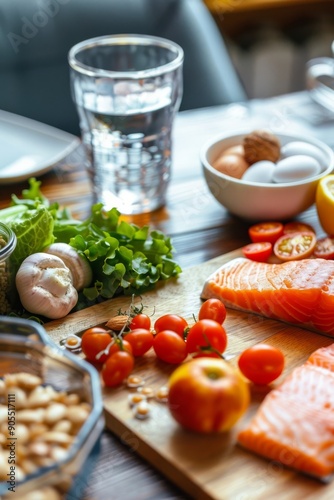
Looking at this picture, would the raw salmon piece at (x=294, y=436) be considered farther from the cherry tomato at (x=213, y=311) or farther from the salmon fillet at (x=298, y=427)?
the cherry tomato at (x=213, y=311)

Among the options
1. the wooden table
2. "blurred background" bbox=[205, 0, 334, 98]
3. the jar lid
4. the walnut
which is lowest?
"blurred background" bbox=[205, 0, 334, 98]

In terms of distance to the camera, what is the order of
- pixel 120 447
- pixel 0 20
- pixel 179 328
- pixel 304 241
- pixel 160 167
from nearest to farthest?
pixel 120 447, pixel 179 328, pixel 304 241, pixel 160 167, pixel 0 20

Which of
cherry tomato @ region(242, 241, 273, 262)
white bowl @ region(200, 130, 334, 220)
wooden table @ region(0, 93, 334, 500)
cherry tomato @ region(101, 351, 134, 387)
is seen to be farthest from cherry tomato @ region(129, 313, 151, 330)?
white bowl @ region(200, 130, 334, 220)

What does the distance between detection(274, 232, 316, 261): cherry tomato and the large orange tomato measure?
21.5 inches

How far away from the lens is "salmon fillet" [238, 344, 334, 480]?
103 cm

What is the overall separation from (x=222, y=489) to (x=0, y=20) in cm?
204

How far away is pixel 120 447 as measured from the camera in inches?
44.3

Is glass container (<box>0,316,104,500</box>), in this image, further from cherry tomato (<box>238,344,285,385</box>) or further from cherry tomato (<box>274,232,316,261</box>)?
cherry tomato (<box>274,232,316,261</box>)

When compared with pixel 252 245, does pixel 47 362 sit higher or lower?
higher

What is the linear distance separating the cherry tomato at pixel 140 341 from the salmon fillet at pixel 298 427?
9.7 inches

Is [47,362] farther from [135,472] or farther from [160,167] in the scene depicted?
[160,167]

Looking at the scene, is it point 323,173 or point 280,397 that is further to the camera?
point 323,173

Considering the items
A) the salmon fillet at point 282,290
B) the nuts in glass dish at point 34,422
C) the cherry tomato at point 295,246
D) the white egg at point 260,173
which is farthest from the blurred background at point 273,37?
the nuts in glass dish at point 34,422

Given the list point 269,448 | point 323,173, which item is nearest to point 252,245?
point 323,173
